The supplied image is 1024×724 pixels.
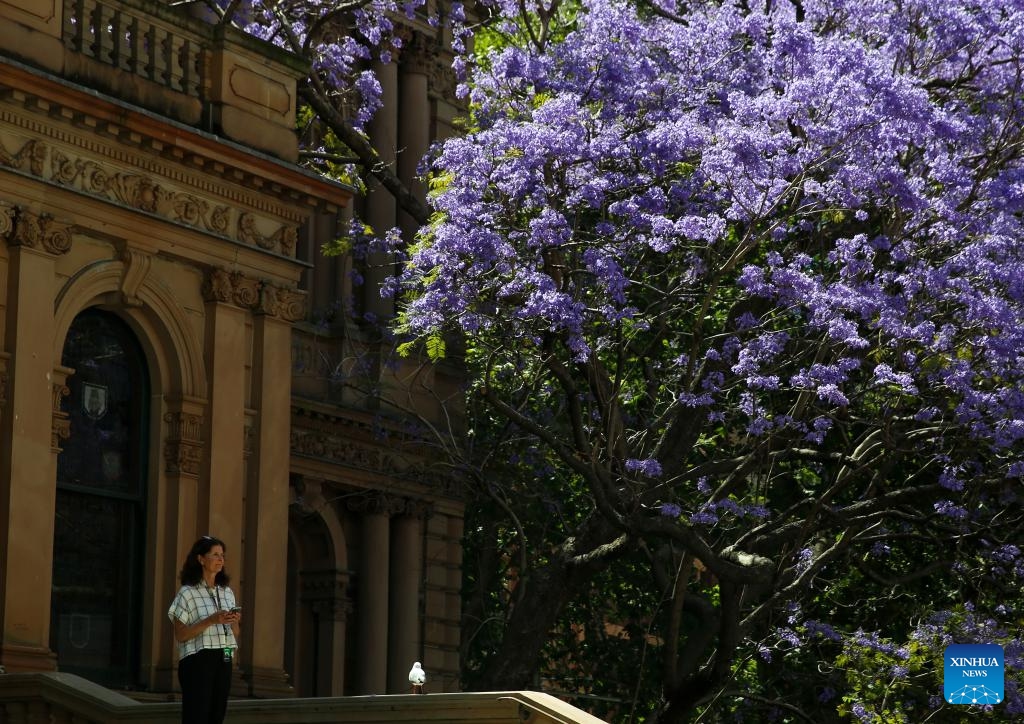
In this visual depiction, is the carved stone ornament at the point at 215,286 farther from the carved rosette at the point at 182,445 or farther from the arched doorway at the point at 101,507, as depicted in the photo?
the carved rosette at the point at 182,445

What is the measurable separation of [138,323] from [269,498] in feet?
8.13

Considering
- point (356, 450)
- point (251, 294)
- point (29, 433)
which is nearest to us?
point (29, 433)

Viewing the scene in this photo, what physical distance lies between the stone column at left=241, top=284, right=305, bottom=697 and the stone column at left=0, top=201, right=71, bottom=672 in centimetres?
280

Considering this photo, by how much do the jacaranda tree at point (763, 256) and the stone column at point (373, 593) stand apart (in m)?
6.34

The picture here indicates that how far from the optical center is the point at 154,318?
63.8 ft

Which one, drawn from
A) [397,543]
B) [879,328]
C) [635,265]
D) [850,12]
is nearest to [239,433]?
[635,265]

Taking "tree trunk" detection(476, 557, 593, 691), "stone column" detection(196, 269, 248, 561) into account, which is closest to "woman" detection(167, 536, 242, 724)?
"stone column" detection(196, 269, 248, 561)

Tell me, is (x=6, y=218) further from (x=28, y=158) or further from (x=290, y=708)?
(x=290, y=708)

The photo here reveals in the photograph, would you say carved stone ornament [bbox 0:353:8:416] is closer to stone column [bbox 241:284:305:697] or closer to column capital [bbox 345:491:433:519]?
stone column [bbox 241:284:305:697]

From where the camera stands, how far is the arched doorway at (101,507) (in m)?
18.8

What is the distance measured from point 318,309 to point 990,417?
486 inches

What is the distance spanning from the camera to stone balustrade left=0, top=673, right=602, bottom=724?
13594 mm

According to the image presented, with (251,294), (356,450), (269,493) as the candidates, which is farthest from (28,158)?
(356,450)

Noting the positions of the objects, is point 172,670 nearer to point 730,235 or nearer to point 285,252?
point 285,252
